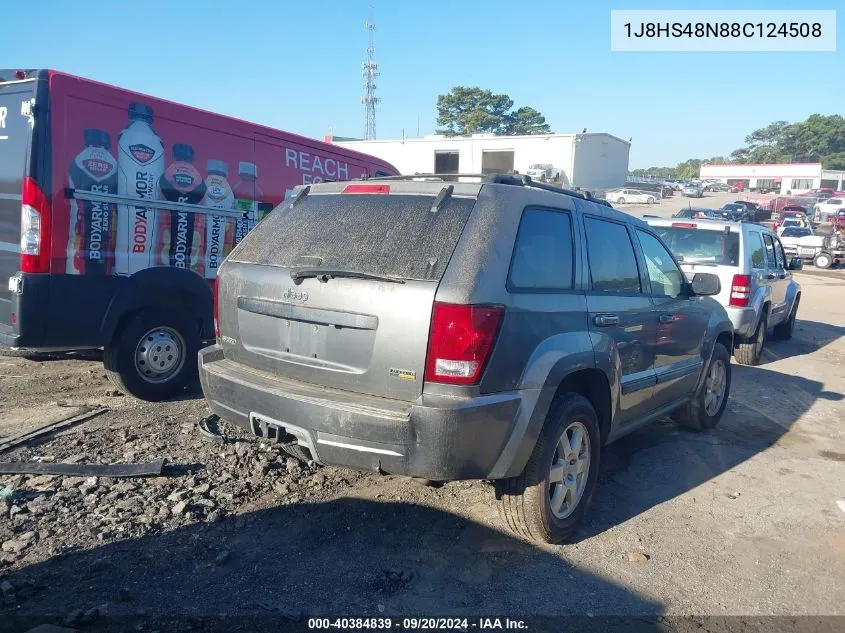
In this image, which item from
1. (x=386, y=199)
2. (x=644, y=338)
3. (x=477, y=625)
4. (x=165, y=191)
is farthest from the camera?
(x=165, y=191)

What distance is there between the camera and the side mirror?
5.27 meters

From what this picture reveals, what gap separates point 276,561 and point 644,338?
267 centimetres

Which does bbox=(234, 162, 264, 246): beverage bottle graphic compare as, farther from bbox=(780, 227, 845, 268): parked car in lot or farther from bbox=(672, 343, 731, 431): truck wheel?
bbox=(780, 227, 845, 268): parked car in lot

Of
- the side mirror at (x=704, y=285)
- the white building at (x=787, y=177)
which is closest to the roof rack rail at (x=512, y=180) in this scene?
the side mirror at (x=704, y=285)

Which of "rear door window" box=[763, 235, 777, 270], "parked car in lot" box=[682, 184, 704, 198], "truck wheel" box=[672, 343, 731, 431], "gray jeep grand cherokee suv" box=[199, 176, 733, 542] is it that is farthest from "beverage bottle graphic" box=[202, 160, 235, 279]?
"parked car in lot" box=[682, 184, 704, 198]

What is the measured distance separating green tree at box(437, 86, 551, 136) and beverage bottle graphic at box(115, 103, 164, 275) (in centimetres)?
6690

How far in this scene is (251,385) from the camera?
359 cm

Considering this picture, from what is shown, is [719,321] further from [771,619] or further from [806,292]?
[806,292]

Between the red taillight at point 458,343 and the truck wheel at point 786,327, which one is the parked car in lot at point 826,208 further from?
the red taillight at point 458,343

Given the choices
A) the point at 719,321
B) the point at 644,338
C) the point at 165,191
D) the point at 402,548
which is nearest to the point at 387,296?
the point at 402,548

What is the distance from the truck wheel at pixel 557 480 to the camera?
11.5 feet

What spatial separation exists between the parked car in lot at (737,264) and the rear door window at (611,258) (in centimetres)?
374

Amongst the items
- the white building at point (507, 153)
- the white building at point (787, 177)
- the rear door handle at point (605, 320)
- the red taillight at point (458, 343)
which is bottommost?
the red taillight at point (458, 343)

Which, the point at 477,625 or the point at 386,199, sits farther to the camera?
Answer: the point at 386,199
